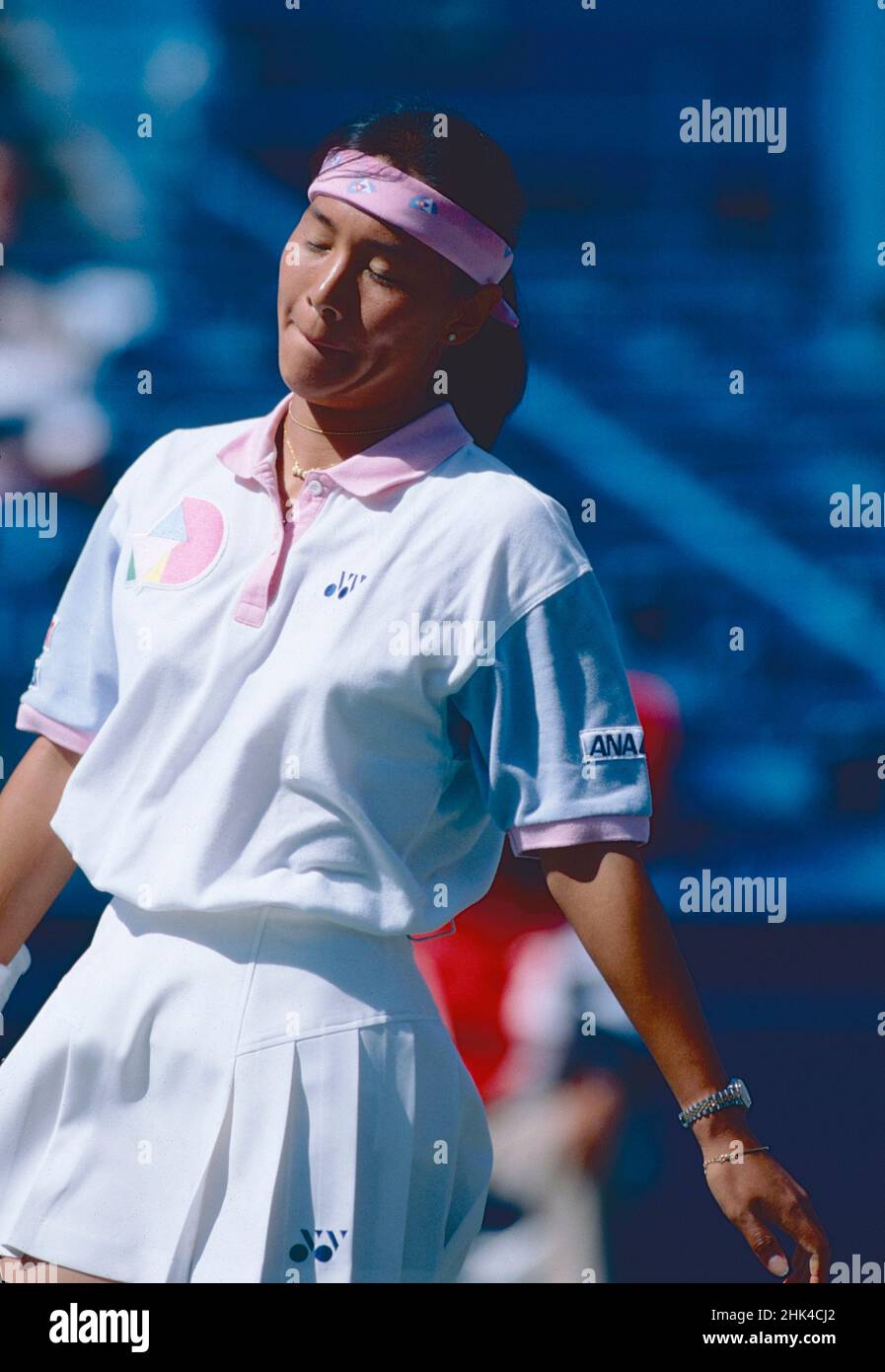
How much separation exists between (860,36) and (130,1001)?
1.77 metres

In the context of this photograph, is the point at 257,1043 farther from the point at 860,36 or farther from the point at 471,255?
the point at 860,36

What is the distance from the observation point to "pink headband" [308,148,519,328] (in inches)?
74.3

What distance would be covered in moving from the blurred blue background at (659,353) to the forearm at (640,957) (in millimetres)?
728

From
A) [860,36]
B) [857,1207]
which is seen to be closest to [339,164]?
[860,36]

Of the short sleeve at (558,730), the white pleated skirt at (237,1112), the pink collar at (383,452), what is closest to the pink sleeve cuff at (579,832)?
the short sleeve at (558,730)

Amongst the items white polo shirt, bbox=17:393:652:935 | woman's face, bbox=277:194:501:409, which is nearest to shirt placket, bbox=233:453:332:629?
white polo shirt, bbox=17:393:652:935

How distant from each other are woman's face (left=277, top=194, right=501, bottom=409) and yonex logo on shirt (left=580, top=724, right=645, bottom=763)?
457mm

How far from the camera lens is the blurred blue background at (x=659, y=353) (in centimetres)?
252

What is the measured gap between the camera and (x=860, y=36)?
8.32 ft

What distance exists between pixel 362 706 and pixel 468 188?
24.4 inches

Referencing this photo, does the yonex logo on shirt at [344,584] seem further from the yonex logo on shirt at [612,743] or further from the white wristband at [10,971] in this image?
the white wristband at [10,971]

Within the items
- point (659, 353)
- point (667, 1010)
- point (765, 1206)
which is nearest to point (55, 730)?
point (667, 1010)

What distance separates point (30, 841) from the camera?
2.03 meters

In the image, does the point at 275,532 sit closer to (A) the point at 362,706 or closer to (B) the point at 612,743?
(A) the point at 362,706
